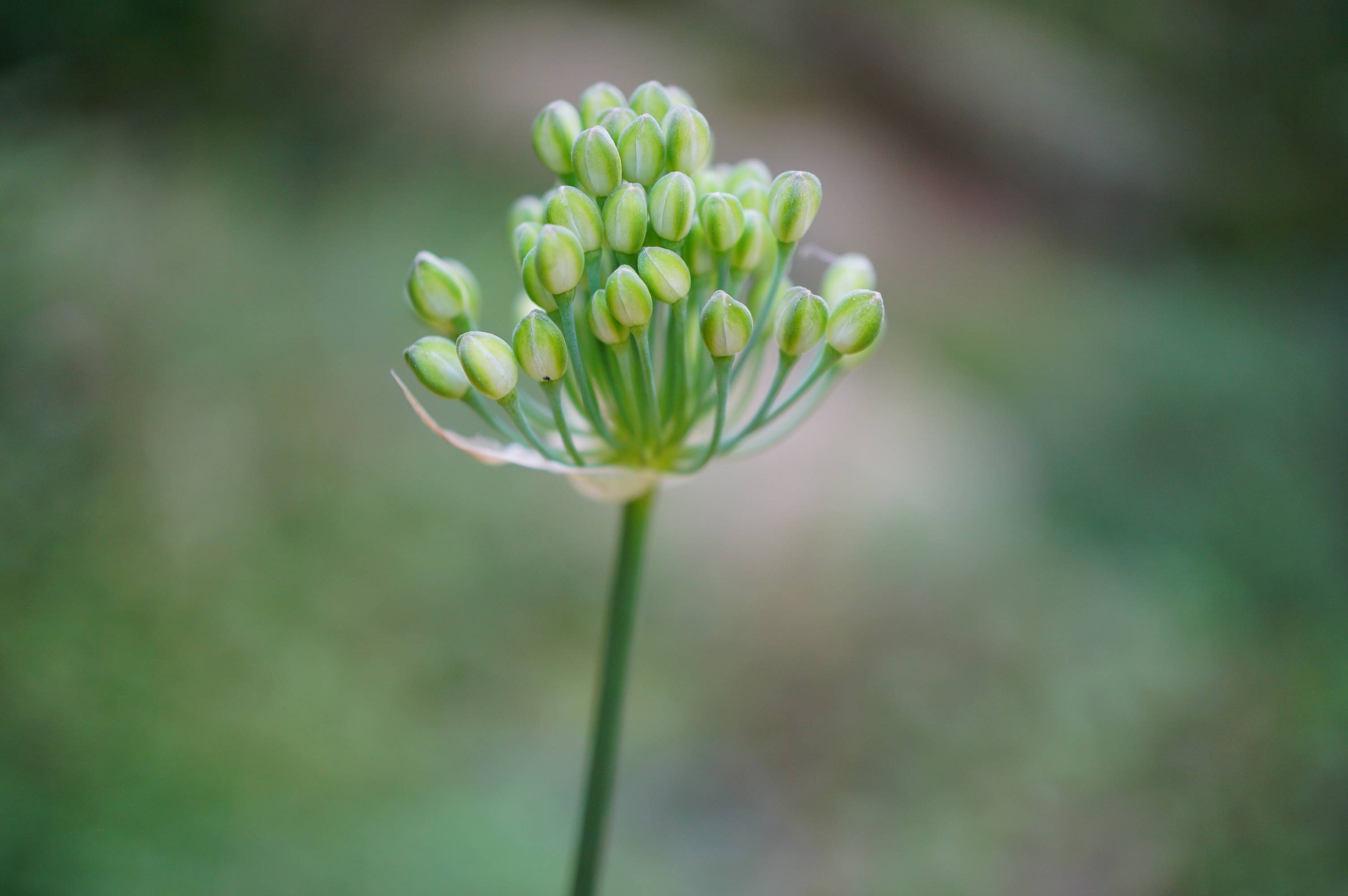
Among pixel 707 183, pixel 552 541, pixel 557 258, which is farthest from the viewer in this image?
pixel 552 541

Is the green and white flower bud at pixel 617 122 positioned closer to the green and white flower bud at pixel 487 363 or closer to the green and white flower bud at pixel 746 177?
the green and white flower bud at pixel 746 177

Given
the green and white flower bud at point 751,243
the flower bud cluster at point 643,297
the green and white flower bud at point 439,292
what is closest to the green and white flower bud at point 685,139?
the flower bud cluster at point 643,297

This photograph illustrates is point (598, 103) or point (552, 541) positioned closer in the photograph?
point (598, 103)

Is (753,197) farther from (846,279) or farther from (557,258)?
(557,258)

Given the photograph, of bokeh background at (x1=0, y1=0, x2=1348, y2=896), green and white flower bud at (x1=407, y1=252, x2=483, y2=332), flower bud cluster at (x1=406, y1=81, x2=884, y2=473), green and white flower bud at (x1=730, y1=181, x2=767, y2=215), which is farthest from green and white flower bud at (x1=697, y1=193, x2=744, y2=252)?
bokeh background at (x1=0, y1=0, x2=1348, y2=896)

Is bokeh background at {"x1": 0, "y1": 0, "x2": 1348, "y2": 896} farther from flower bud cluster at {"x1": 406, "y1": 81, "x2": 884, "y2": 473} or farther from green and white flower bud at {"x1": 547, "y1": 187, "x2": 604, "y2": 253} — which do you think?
green and white flower bud at {"x1": 547, "y1": 187, "x2": 604, "y2": 253}

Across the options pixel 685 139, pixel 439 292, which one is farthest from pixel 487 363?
pixel 685 139

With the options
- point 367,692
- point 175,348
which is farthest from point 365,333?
point 367,692
